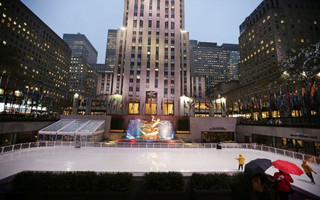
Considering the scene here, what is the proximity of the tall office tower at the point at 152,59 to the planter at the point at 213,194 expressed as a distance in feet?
144

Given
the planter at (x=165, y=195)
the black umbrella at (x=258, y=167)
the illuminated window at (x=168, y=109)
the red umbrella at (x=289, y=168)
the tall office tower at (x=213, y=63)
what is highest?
the tall office tower at (x=213, y=63)

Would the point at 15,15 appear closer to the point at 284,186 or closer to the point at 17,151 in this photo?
the point at 17,151

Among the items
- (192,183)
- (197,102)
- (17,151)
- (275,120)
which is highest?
(197,102)

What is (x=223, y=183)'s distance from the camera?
690 cm

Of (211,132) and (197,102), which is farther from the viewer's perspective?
(197,102)

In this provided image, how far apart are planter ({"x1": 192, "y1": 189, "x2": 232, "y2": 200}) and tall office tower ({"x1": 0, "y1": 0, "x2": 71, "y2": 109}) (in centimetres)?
5992

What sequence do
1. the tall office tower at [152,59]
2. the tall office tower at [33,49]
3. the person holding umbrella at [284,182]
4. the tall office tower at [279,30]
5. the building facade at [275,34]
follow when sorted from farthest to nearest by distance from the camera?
the tall office tower at [279,30] → the building facade at [275,34] → the tall office tower at [33,49] → the tall office tower at [152,59] → the person holding umbrella at [284,182]

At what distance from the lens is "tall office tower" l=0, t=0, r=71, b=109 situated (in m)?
64.4

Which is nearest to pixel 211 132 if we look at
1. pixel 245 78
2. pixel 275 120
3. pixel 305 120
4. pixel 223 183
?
pixel 275 120

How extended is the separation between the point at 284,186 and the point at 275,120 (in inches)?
1092

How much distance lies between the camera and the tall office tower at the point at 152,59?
5312 centimetres

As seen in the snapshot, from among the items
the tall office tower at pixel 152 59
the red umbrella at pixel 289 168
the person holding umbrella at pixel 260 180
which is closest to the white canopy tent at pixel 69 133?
the tall office tower at pixel 152 59

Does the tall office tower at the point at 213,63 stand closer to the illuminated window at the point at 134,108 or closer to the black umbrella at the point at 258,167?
the illuminated window at the point at 134,108

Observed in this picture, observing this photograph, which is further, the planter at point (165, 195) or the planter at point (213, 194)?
A: the planter at point (213, 194)
